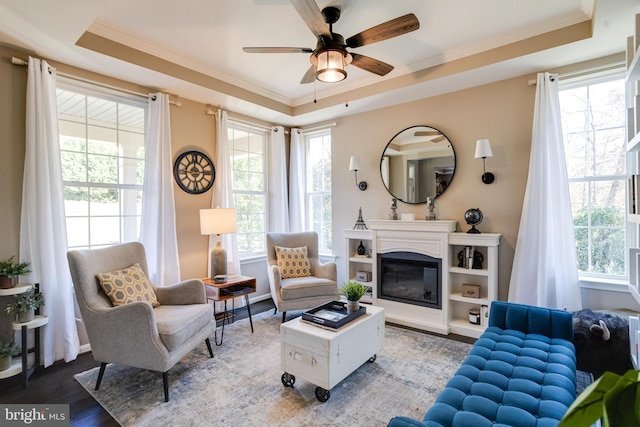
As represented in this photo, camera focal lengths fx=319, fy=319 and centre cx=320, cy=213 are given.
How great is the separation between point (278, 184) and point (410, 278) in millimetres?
2334

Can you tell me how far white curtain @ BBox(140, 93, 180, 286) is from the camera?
342 cm

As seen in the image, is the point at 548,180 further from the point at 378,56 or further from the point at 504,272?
the point at 378,56

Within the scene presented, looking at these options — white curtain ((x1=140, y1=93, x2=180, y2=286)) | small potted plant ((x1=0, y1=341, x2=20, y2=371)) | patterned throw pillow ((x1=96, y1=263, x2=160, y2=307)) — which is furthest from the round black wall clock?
small potted plant ((x1=0, y1=341, x2=20, y2=371))

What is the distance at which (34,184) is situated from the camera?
265cm

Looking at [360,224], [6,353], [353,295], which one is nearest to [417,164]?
[360,224]

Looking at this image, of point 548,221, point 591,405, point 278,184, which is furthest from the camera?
point 278,184

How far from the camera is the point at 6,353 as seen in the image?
240cm

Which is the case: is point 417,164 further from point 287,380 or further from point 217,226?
point 287,380

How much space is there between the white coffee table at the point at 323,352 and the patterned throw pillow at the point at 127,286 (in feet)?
4.01

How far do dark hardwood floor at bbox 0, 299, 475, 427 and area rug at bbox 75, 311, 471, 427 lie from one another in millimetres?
55

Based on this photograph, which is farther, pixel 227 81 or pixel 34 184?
pixel 227 81

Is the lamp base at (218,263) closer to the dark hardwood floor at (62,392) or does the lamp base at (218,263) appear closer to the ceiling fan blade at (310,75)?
the dark hardwood floor at (62,392)

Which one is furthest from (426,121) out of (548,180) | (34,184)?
(34,184)

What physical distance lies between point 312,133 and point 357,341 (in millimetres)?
3501
